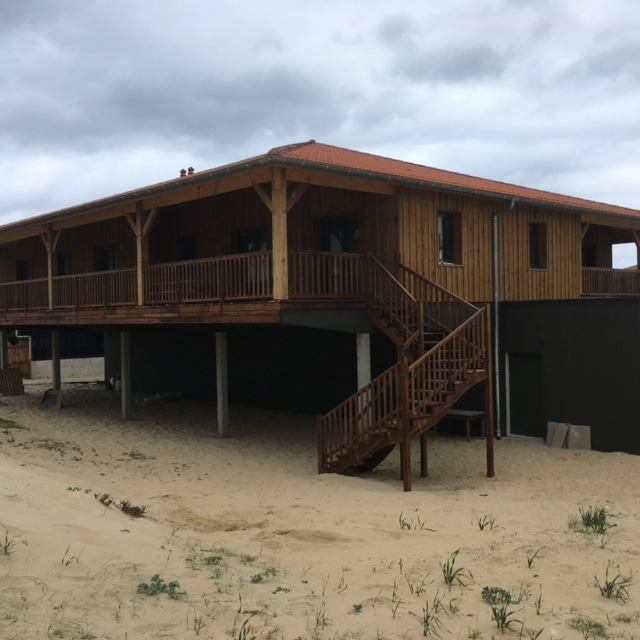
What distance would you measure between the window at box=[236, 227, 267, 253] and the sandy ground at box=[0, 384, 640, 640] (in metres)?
5.93

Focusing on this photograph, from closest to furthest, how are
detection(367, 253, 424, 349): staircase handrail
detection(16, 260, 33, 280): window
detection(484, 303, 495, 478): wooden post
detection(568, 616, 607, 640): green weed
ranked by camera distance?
detection(568, 616, 607, 640): green weed
detection(484, 303, 495, 478): wooden post
detection(367, 253, 424, 349): staircase handrail
detection(16, 260, 33, 280): window

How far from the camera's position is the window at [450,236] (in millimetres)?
14914

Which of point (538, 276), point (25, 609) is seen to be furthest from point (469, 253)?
point (25, 609)

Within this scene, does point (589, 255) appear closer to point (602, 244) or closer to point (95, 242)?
point (602, 244)

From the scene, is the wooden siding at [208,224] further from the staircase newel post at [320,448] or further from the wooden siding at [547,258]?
the staircase newel post at [320,448]

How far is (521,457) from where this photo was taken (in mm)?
13062

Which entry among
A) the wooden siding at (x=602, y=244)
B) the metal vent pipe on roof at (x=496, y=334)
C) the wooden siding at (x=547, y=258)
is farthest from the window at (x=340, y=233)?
the wooden siding at (x=602, y=244)

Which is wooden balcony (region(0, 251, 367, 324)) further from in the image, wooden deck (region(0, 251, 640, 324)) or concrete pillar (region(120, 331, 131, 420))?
concrete pillar (region(120, 331, 131, 420))

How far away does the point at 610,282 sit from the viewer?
20.2 metres

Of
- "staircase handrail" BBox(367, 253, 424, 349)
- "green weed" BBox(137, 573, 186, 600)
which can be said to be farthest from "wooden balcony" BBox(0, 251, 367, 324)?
"green weed" BBox(137, 573, 186, 600)

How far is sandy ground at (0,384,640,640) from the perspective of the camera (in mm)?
4766

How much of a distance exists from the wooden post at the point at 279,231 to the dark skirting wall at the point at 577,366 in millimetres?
5840

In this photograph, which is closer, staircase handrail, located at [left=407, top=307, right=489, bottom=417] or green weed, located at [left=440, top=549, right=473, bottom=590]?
green weed, located at [left=440, top=549, right=473, bottom=590]

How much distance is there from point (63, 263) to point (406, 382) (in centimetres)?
1633
